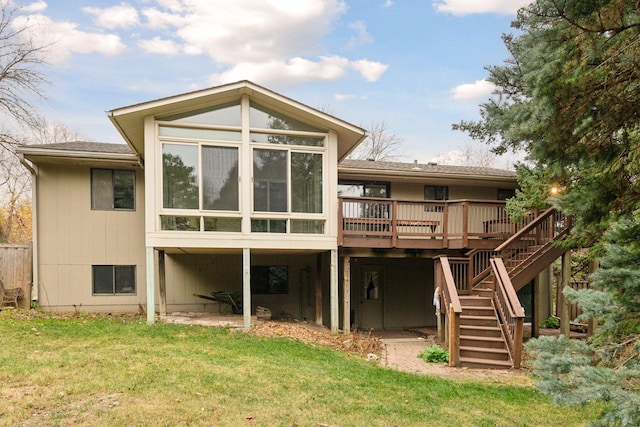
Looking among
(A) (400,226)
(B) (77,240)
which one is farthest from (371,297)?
(B) (77,240)

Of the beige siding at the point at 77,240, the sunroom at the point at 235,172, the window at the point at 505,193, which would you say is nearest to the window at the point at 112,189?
the beige siding at the point at 77,240

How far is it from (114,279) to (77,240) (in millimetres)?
1476

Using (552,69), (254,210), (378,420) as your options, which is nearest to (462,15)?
(254,210)

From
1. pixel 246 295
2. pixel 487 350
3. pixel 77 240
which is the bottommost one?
pixel 487 350

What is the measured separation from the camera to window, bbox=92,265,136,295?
12.1 m

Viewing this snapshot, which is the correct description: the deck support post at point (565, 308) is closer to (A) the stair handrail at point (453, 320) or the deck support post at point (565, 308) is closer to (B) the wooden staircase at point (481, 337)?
(B) the wooden staircase at point (481, 337)

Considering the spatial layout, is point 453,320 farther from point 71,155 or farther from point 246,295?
point 71,155

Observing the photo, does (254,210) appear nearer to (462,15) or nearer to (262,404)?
(262,404)

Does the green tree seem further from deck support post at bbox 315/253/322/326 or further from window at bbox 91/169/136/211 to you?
window at bbox 91/169/136/211

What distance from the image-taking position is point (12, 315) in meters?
10.1

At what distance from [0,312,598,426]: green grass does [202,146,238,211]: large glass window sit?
3.12 metres

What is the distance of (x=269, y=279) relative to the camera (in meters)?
13.5

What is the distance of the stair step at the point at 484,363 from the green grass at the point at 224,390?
129cm

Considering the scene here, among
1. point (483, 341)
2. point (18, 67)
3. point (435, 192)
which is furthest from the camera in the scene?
point (18, 67)
